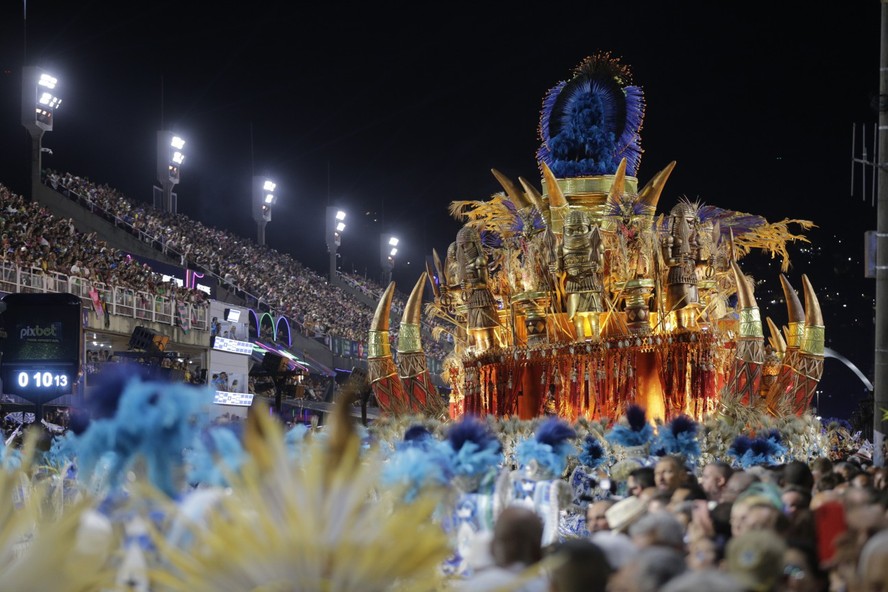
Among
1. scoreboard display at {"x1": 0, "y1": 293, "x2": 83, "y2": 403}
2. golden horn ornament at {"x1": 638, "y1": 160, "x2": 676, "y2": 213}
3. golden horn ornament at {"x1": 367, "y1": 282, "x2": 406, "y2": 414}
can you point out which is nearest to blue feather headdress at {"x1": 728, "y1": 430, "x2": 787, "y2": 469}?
golden horn ornament at {"x1": 638, "y1": 160, "x2": 676, "y2": 213}

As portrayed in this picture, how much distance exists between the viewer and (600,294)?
76.4 feet

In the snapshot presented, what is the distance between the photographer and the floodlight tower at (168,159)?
52906mm

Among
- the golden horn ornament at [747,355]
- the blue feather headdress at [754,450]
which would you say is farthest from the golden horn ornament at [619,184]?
the blue feather headdress at [754,450]

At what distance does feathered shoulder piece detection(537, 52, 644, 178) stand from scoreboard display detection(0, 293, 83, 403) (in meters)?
12.2

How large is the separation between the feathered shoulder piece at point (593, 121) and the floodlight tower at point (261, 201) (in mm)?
37217

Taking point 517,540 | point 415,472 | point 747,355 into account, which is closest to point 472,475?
point 415,472

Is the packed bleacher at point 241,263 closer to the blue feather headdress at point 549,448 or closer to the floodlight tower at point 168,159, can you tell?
the floodlight tower at point 168,159

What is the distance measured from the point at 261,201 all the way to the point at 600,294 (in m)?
42.1

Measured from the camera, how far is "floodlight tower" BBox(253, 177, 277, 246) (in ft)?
204

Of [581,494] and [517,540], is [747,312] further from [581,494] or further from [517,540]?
[517,540]

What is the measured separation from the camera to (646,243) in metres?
23.6

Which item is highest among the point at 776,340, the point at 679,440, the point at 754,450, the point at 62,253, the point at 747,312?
the point at 62,253

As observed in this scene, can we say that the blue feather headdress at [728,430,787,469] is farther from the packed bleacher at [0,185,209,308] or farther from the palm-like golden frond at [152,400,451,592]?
the packed bleacher at [0,185,209,308]

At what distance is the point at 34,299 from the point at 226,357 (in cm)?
1793
